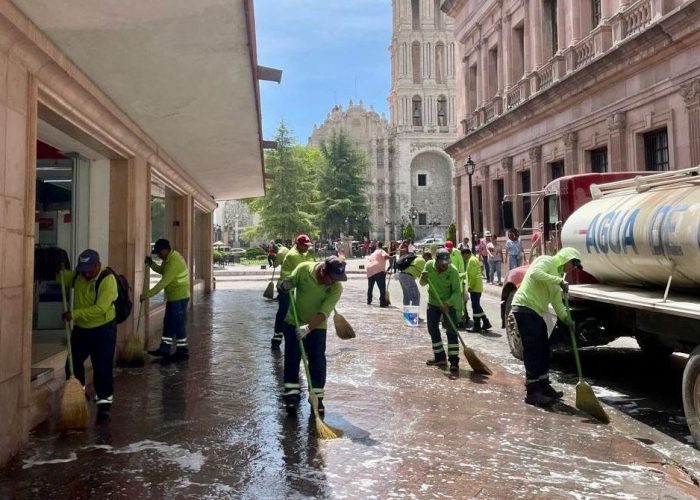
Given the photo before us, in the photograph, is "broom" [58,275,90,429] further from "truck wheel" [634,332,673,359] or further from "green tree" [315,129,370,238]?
"green tree" [315,129,370,238]

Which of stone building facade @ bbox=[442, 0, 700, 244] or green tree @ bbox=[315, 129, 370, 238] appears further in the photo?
green tree @ bbox=[315, 129, 370, 238]

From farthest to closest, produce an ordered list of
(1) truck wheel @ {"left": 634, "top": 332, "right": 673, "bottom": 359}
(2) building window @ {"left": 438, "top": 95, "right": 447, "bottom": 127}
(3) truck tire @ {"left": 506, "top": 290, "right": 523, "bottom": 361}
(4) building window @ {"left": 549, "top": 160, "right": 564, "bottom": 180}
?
1. (2) building window @ {"left": 438, "top": 95, "right": 447, "bottom": 127}
2. (4) building window @ {"left": 549, "top": 160, "right": 564, "bottom": 180}
3. (3) truck tire @ {"left": 506, "top": 290, "right": 523, "bottom": 361}
4. (1) truck wheel @ {"left": 634, "top": 332, "right": 673, "bottom": 359}

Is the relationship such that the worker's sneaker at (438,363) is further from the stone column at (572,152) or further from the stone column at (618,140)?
the stone column at (572,152)

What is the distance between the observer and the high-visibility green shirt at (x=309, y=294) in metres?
5.29

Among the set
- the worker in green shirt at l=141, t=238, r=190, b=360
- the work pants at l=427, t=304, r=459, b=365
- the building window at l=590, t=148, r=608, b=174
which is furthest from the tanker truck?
the building window at l=590, t=148, r=608, b=174

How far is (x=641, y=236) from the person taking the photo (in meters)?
5.52

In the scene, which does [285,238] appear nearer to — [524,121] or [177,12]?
[524,121]

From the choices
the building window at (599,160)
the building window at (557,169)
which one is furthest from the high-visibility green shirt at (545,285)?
the building window at (557,169)

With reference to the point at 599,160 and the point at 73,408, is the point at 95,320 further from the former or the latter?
the point at 599,160

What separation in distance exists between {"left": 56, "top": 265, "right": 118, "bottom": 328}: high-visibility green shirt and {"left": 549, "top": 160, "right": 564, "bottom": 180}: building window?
57.5 feet

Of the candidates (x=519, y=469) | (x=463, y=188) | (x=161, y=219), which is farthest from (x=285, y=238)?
(x=519, y=469)

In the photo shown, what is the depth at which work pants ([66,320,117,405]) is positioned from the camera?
16.6ft

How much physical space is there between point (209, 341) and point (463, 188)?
868 inches

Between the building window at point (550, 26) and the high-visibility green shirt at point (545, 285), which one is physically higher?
the building window at point (550, 26)
